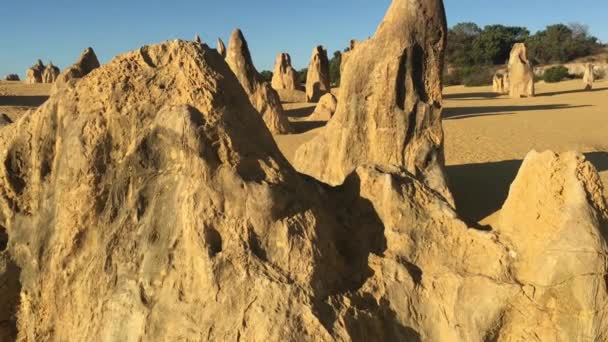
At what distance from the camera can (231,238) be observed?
2893mm

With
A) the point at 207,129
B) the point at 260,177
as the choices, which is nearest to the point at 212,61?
the point at 207,129

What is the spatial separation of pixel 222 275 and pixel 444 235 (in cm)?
140

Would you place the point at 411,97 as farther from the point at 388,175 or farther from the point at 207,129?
the point at 207,129

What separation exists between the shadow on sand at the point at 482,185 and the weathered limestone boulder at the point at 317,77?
15.1 metres

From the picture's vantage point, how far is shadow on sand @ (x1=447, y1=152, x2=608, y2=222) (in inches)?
347

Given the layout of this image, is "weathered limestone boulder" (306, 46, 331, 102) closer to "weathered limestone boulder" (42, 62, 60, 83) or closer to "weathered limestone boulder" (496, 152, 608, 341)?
"weathered limestone boulder" (42, 62, 60, 83)

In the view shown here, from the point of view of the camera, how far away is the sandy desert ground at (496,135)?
998 centimetres

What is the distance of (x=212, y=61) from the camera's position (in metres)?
3.36

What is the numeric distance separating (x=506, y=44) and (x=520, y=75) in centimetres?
2807

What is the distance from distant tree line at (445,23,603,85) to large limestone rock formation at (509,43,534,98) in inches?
780

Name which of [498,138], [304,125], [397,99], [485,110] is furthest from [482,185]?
[485,110]

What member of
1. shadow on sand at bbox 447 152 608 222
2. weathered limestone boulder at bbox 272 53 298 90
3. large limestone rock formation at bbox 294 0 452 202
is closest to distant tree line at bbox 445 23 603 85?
weathered limestone boulder at bbox 272 53 298 90

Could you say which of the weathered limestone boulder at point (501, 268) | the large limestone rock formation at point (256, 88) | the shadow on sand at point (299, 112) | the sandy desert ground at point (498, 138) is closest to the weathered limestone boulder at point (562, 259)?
the weathered limestone boulder at point (501, 268)

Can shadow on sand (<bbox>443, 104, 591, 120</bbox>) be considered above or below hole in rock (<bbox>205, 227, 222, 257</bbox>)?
above
